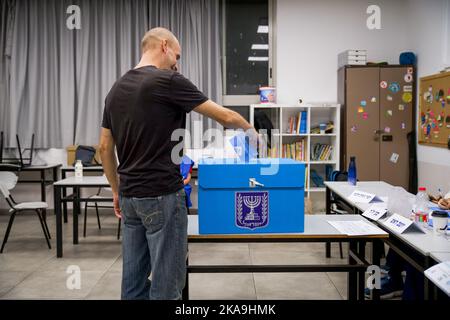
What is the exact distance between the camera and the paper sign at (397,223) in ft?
7.39

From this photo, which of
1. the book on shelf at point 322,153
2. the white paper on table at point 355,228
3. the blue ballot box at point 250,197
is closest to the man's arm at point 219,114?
the blue ballot box at point 250,197

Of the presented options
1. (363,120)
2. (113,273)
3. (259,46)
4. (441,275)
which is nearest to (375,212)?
(441,275)

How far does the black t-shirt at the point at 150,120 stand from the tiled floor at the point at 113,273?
5.29ft

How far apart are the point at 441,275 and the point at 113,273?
2.60 m

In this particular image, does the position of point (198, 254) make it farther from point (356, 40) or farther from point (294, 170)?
point (356, 40)

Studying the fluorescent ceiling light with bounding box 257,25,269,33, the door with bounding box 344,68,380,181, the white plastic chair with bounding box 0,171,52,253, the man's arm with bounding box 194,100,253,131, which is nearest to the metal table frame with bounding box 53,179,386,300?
the man's arm with bounding box 194,100,253,131

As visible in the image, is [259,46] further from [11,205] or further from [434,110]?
[11,205]

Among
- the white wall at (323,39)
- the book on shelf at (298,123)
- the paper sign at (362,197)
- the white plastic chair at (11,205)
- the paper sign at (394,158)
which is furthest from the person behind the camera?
the white wall at (323,39)

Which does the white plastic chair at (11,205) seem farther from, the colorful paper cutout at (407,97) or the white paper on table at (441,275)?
the colorful paper cutout at (407,97)

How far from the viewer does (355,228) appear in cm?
226

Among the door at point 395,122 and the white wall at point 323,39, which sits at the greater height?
the white wall at point 323,39

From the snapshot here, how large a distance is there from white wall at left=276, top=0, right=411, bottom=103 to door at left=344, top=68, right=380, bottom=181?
0.45 metres

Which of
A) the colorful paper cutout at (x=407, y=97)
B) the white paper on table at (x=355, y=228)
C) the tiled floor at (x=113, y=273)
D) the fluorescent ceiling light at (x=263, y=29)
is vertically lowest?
the tiled floor at (x=113, y=273)

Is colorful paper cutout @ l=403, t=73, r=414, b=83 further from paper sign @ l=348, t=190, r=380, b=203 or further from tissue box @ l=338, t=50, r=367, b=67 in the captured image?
paper sign @ l=348, t=190, r=380, b=203
